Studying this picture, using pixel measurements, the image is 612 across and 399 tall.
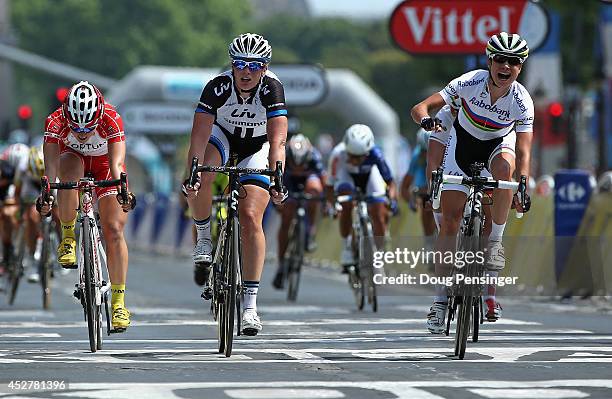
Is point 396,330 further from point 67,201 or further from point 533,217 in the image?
point 533,217

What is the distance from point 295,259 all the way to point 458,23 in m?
6.90

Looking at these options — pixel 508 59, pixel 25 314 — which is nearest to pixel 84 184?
pixel 508 59

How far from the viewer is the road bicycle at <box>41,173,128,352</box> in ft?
40.4

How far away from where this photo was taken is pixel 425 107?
41.0 feet

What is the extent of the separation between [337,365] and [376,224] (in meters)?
7.76

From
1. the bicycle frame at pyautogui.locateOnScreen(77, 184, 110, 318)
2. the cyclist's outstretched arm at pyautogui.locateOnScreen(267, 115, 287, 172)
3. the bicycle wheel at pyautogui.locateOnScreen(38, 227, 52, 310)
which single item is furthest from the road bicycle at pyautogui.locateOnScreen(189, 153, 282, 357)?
the bicycle wheel at pyautogui.locateOnScreen(38, 227, 52, 310)

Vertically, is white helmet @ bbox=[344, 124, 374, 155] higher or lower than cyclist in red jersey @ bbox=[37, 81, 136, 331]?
higher

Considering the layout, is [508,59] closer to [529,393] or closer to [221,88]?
[221,88]

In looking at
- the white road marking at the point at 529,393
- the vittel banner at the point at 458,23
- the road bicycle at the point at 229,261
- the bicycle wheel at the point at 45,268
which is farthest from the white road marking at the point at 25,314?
the vittel banner at the point at 458,23

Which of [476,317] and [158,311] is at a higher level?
[158,311]

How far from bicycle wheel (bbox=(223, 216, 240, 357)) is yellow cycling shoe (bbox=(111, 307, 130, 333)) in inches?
49.0

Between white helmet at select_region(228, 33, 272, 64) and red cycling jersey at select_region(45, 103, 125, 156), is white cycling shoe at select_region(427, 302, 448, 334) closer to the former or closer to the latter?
white helmet at select_region(228, 33, 272, 64)

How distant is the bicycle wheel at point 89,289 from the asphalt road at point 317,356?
12 centimetres

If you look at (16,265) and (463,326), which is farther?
(16,265)
